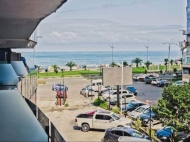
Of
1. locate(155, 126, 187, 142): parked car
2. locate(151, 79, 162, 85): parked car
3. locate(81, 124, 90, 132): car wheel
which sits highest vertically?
locate(151, 79, 162, 85): parked car

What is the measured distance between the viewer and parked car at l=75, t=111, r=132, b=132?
19888 mm

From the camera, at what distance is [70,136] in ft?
63.2

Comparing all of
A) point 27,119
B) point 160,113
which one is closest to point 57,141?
point 27,119

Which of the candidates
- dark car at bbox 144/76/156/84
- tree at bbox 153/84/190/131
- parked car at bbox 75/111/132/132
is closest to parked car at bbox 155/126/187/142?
tree at bbox 153/84/190/131

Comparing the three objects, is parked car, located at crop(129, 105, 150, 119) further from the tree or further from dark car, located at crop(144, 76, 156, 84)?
dark car, located at crop(144, 76, 156, 84)

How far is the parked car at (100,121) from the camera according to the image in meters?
19.9

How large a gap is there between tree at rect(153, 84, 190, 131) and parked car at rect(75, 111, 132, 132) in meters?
3.33

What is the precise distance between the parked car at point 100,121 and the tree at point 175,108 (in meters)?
3.33

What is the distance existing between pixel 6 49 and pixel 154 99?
75.6ft

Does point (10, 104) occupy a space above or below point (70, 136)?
above

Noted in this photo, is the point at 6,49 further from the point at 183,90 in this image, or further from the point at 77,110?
the point at 77,110

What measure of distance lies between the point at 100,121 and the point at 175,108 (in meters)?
4.94

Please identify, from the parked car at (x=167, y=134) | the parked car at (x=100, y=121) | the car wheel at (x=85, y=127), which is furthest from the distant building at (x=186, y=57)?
the parked car at (x=167, y=134)

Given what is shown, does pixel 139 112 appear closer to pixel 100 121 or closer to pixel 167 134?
pixel 100 121
